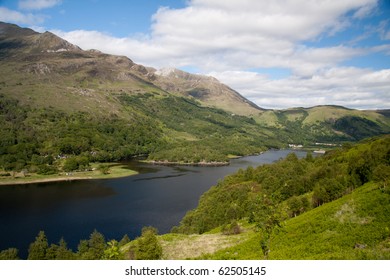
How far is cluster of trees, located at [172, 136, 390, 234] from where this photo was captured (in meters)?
64.6

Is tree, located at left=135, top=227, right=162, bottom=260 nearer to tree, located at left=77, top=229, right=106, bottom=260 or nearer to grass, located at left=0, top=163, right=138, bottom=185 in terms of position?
tree, located at left=77, top=229, right=106, bottom=260

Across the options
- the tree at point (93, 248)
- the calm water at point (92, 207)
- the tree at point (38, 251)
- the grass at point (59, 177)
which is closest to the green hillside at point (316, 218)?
the tree at point (93, 248)

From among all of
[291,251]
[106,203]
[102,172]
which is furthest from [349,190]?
[102,172]

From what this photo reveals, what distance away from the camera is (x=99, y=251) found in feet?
233

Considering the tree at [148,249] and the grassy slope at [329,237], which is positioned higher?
the grassy slope at [329,237]

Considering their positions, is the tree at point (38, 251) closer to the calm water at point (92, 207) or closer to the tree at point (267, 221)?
the calm water at point (92, 207)

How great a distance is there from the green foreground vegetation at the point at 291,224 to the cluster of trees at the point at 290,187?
22cm

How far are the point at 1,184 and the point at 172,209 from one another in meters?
100

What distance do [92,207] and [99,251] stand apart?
57198 mm

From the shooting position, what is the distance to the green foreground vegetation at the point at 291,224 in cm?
3453

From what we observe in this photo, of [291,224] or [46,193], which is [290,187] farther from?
[46,193]

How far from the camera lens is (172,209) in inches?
4838

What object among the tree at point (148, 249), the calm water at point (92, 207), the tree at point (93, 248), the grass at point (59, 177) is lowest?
the calm water at point (92, 207)

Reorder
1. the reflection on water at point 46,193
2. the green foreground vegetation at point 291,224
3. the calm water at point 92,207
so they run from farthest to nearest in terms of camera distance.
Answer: the reflection on water at point 46,193 → the calm water at point 92,207 → the green foreground vegetation at point 291,224
